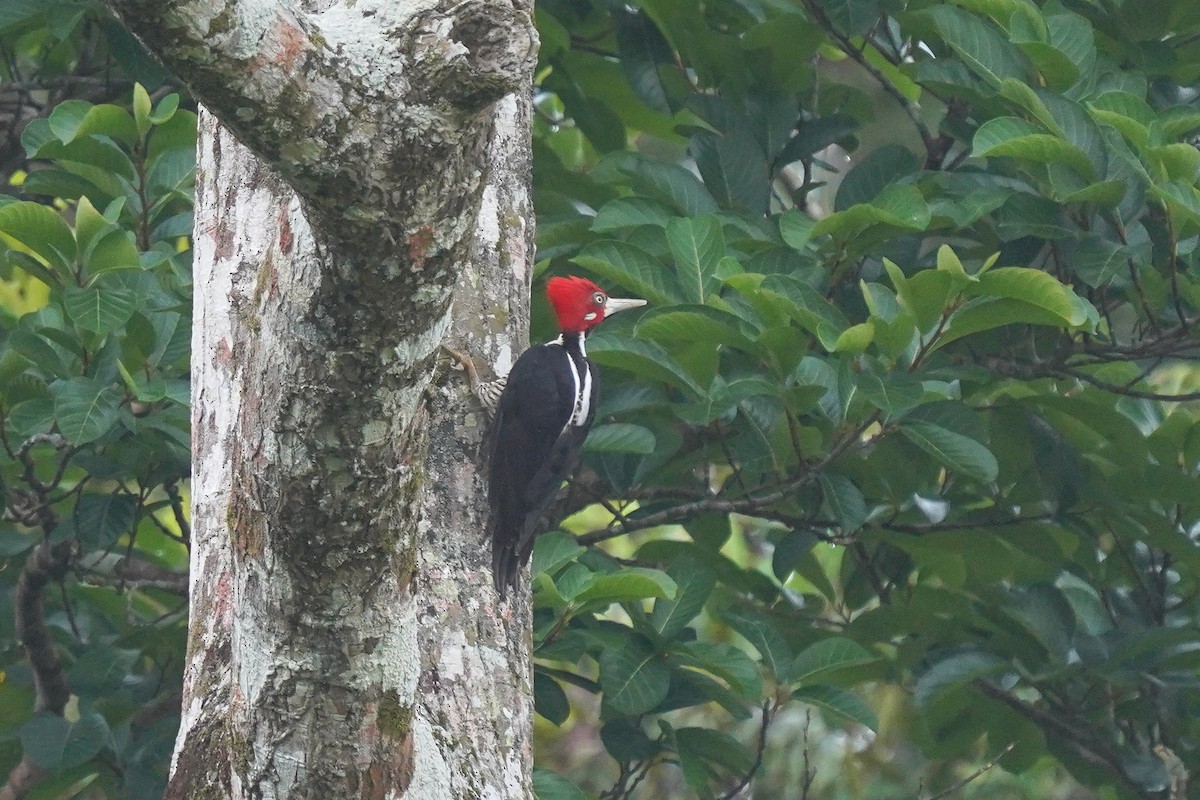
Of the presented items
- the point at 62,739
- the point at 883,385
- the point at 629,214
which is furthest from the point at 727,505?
the point at 62,739

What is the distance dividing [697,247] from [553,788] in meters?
1.24

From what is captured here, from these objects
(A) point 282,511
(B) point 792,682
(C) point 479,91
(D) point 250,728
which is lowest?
(B) point 792,682

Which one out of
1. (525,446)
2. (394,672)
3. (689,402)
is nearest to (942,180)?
(689,402)

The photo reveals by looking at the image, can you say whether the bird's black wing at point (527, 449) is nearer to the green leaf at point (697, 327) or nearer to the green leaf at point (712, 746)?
the green leaf at point (697, 327)

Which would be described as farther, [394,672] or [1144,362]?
[1144,362]

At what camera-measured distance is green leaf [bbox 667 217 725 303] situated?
3168mm

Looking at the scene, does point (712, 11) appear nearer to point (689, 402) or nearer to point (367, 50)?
point (689, 402)

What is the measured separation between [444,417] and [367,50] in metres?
1.16

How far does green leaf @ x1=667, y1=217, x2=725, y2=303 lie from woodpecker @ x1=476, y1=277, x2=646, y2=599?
30 cm

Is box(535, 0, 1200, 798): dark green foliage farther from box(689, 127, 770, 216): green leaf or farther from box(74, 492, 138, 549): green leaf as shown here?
box(74, 492, 138, 549): green leaf

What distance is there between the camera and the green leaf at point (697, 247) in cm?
317

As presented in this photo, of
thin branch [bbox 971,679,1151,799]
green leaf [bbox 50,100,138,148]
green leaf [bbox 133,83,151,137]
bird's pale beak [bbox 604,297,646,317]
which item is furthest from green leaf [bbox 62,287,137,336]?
thin branch [bbox 971,679,1151,799]

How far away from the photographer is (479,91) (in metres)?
1.61

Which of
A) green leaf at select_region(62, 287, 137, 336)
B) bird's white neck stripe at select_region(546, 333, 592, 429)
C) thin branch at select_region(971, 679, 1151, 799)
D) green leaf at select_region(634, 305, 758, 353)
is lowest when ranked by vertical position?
thin branch at select_region(971, 679, 1151, 799)
